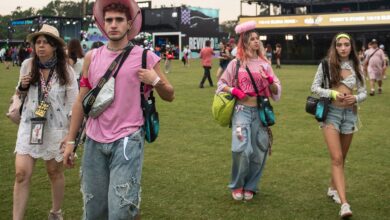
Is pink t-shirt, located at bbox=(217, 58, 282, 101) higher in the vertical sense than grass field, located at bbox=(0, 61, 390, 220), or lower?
higher

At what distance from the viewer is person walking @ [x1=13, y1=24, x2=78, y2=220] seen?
163 inches

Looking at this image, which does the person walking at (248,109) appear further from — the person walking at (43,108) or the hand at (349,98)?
the person walking at (43,108)

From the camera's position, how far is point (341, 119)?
502 centimetres

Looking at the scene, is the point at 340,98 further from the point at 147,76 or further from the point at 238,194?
the point at 147,76

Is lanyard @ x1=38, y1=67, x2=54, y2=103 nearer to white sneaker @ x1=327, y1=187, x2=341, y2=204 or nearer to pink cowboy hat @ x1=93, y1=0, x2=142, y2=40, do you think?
pink cowboy hat @ x1=93, y1=0, x2=142, y2=40

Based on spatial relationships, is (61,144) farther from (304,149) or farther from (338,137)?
(304,149)

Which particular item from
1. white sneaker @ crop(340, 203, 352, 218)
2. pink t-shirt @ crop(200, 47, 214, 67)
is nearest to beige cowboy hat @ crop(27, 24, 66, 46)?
white sneaker @ crop(340, 203, 352, 218)

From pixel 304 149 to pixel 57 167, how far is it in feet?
14.6

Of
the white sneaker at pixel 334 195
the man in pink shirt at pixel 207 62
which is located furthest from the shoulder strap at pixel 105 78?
the man in pink shirt at pixel 207 62

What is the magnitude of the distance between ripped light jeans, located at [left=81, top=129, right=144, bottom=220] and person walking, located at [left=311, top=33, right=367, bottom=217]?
241 cm

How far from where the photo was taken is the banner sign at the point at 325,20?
36500mm

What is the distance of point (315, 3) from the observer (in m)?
51.4

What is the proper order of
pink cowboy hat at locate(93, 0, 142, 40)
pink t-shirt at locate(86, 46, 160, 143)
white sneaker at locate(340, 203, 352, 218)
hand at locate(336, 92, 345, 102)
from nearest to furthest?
pink t-shirt at locate(86, 46, 160, 143), pink cowboy hat at locate(93, 0, 142, 40), white sneaker at locate(340, 203, 352, 218), hand at locate(336, 92, 345, 102)

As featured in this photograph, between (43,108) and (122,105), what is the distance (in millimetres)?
1249
